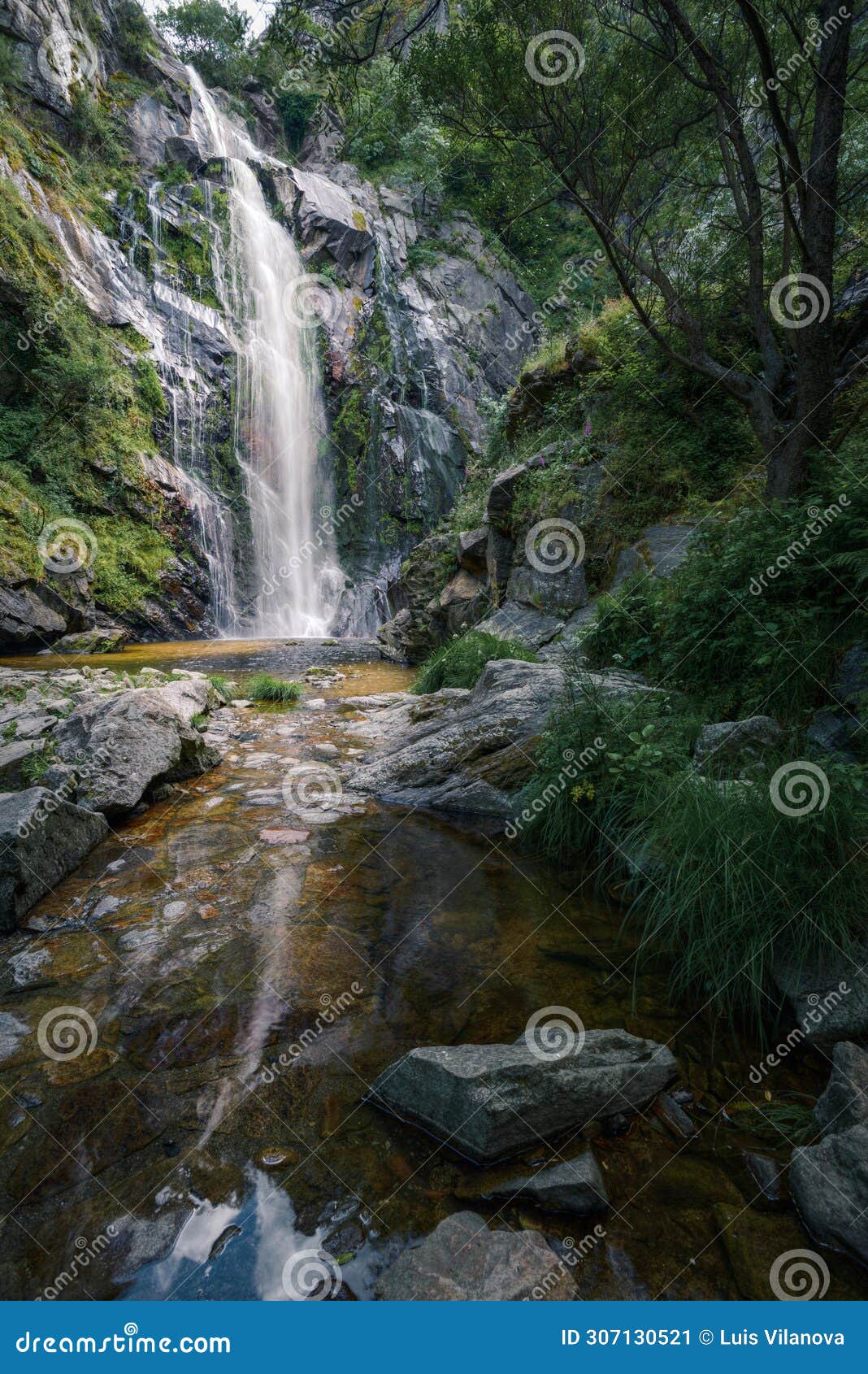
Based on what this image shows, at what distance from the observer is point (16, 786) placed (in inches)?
161

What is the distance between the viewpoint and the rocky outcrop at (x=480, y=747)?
185 inches

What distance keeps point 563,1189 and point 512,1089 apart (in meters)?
0.27

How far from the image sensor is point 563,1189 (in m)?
1.69

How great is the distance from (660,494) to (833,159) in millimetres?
3513

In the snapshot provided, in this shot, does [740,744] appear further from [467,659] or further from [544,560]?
[544,560]

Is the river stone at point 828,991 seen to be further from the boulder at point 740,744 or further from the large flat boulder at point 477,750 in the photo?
the large flat boulder at point 477,750

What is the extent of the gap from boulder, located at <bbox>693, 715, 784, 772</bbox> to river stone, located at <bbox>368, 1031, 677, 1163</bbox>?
1673 millimetres

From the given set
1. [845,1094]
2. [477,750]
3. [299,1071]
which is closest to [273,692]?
[477,750]

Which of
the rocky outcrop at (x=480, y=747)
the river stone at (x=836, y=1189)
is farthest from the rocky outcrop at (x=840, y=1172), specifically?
the rocky outcrop at (x=480, y=747)

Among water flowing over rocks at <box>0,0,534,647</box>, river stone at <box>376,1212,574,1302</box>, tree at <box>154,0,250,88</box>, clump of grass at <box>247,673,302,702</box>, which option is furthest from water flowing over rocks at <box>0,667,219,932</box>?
tree at <box>154,0,250,88</box>

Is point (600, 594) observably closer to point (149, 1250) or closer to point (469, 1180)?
point (469, 1180)

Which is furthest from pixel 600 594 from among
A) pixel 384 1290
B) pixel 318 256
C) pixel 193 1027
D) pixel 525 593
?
pixel 318 256

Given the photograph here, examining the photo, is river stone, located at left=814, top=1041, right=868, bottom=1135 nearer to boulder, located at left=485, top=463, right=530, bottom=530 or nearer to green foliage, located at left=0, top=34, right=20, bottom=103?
boulder, located at left=485, top=463, right=530, bottom=530

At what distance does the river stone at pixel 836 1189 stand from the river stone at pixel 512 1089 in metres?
0.47
